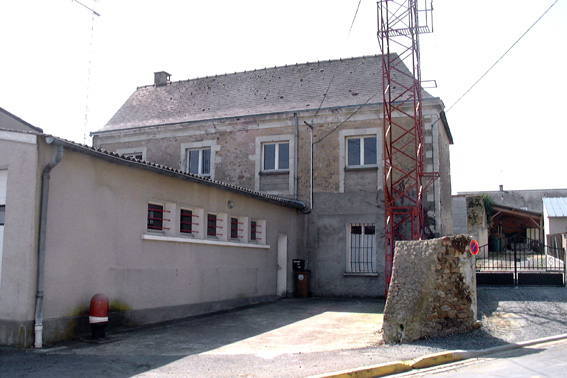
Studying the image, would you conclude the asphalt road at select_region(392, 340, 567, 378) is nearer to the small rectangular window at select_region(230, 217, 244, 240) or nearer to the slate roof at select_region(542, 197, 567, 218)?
the small rectangular window at select_region(230, 217, 244, 240)

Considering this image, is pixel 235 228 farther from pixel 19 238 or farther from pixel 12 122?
pixel 12 122

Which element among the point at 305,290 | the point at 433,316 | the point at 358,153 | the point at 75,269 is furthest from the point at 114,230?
the point at 358,153

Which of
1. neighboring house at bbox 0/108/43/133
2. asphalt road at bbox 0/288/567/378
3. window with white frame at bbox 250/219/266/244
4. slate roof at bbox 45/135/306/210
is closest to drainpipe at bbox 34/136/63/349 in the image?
slate roof at bbox 45/135/306/210

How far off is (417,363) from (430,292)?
1875mm

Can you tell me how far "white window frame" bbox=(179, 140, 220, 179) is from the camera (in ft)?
66.2

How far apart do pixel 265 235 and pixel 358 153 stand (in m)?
4.59

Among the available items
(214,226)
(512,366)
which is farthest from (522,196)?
(512,366)

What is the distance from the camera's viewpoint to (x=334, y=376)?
23.1ft

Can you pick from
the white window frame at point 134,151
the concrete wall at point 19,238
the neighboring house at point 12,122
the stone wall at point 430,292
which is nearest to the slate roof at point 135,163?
the concrete wall at point 19,238

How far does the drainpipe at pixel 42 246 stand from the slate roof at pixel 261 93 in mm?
11413

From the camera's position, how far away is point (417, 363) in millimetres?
7914

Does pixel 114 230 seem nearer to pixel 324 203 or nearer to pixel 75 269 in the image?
pixel 75 269

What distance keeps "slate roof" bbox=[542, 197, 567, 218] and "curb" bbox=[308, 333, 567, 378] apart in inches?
956

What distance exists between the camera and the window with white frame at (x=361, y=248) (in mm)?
18016
